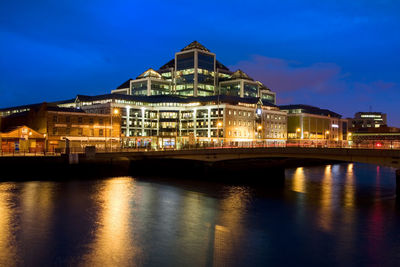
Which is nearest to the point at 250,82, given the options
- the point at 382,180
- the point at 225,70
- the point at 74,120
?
the point at 225,70

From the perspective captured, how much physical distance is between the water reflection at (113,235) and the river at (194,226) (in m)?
0.07

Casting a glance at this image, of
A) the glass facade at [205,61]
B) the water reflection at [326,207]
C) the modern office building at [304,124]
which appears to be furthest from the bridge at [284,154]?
the modern office building at [304,124]

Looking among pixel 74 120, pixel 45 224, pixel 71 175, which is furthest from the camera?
pixel 74 120

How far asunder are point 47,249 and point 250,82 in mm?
155923

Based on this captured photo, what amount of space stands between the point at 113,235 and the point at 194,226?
7.78 metres

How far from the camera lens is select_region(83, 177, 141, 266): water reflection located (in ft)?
86.1

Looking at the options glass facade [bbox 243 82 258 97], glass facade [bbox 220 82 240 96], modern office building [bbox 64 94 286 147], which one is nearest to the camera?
modern office building [bbox 64 94 286 147]

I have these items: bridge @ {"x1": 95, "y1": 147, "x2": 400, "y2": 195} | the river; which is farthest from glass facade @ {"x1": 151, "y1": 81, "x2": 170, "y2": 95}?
the river

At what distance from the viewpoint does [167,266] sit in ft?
A: 82.9

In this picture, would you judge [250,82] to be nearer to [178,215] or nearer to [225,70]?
[225,70]

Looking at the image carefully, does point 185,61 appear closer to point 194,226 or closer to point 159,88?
point 159,88

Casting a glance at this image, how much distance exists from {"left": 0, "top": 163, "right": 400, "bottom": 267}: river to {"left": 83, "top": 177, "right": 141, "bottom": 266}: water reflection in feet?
0.24

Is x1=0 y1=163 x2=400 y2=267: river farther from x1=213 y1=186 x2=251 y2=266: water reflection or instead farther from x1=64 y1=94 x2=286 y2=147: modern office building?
x1=64 y1=94 x2=286 y2=147: modern office building

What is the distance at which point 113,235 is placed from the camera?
32094 millimetres
